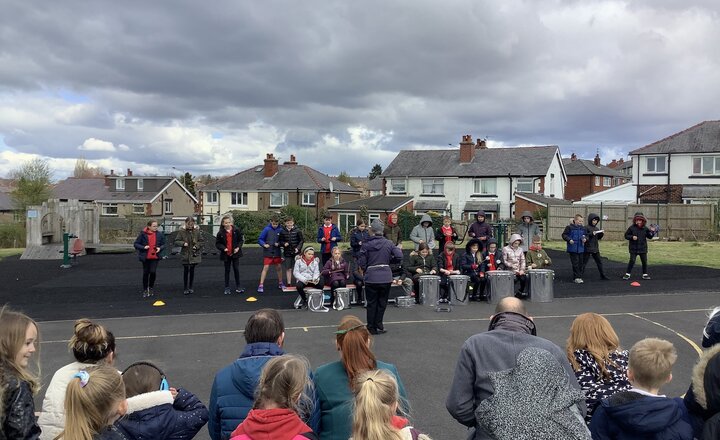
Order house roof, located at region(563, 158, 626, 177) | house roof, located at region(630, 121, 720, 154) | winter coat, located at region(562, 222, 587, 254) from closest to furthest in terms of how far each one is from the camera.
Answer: winter coat, located at region(562, 222, 587, 254), house roof, located at region(630, 121, 720, 154), house roof, located at region(563, 158, 626, 177)

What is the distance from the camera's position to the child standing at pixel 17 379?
10.2 ft

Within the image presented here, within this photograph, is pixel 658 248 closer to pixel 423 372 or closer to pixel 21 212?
pixel 423 372

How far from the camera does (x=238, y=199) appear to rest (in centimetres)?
6116

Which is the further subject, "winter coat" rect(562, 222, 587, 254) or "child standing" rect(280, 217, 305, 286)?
"winter coat" rect(562, 222, 587, 254)

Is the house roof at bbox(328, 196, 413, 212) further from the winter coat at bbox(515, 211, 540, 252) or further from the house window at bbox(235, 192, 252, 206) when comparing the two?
the winter coat at bbox(515, 211, 540, 252)

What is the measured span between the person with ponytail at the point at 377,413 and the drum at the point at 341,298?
983cm

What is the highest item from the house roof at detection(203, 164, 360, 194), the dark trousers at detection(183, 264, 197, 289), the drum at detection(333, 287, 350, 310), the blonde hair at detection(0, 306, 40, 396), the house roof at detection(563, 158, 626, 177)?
the house roof at detection(563, 158, 626, 177)

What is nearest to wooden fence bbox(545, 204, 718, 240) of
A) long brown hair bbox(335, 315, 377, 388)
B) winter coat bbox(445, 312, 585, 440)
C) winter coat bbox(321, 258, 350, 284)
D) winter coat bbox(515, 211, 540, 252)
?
winter coat bbox(515, 211, 540, 252)

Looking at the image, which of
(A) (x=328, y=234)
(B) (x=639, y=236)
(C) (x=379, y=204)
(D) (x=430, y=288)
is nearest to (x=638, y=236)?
(B) (x=639, y=236)

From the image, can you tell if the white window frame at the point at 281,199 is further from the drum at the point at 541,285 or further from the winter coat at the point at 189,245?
the drum at the point at 541,285

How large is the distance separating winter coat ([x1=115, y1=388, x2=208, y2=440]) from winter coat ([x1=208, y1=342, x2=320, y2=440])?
19 cm

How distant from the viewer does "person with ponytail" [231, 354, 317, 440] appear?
304 centimetres

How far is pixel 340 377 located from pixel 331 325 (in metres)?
7.39

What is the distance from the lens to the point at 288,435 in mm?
3041
